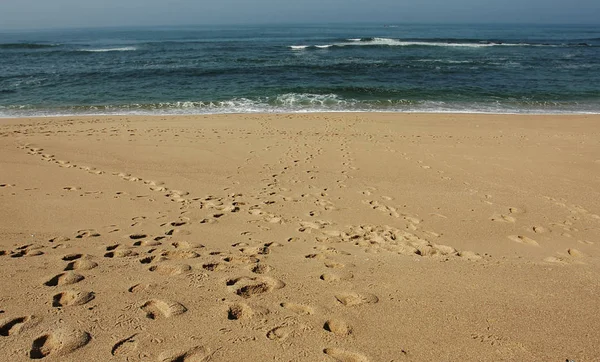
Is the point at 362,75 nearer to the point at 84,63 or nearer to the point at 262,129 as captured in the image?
the point at 262,129

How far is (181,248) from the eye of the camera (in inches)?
155

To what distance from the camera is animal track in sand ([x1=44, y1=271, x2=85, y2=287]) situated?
3.03 metres

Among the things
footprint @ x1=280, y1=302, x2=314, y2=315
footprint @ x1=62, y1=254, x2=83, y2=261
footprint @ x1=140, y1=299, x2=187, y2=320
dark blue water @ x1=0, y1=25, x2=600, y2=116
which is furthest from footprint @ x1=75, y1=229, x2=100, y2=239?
dark blue water @ x1=0, y1=25, x2=600, y2=116

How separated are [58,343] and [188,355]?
85 centimetres

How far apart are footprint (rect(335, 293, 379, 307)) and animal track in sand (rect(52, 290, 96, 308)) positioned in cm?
197

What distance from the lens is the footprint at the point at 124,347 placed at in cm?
232

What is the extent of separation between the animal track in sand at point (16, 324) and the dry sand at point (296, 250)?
12 millimetres

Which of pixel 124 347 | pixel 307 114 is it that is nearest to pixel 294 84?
pixel 307 114

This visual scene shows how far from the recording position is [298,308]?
287 centimetres

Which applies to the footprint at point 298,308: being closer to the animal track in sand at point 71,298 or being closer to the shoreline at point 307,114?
the animal track in sand at point 71,298

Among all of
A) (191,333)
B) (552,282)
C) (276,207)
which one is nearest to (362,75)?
(276,207)

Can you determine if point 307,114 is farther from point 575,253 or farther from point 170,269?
point 170,269

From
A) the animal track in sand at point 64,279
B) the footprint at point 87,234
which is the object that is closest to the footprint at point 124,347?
the animal track in sand at point 64,279

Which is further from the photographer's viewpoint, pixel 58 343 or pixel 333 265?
pixel 333 265
